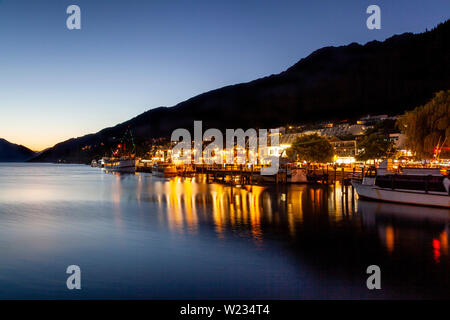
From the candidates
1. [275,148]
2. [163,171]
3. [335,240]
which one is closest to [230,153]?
[275,148]

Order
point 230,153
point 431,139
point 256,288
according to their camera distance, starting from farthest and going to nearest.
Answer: point 230,153 < point 431,139 < point 256,288

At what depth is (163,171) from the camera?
112m

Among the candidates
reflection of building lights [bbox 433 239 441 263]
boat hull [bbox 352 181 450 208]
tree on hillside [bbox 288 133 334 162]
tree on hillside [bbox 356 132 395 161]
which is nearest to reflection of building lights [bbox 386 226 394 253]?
reflection of building lights [bbox 433 239 441 263]

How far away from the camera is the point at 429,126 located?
45125mm

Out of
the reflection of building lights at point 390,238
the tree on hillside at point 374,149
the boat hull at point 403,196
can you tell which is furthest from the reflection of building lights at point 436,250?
the tree on hillside at point 374,149

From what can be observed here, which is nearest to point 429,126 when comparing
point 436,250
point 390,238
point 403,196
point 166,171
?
point 403,196

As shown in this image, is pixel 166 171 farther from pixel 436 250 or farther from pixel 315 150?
pixel 436 250

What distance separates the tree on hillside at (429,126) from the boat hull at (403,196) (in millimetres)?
8899

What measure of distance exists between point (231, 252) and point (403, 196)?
2164 centimetres

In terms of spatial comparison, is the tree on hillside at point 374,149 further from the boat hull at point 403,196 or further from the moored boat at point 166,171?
the moored boat at point 166,171

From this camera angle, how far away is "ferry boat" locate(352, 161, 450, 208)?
34406 mm

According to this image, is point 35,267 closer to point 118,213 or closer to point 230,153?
point 118,213

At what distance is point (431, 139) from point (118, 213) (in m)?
33.5

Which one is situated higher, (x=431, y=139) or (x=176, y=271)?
(x=431, y=139)
